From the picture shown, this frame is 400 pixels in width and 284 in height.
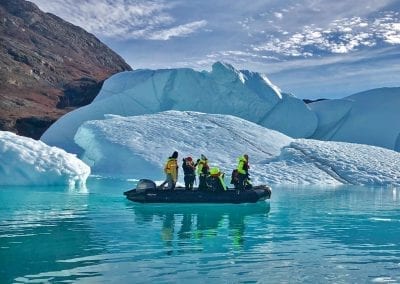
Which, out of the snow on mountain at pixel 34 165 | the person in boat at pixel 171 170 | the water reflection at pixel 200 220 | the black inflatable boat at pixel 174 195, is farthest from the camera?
the snow on mountain at pixel 34 165

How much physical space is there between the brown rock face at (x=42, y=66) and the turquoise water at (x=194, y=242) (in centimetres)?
4279

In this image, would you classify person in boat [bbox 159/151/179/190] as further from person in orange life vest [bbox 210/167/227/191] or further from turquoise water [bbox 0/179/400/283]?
person in orange life vest [bbox 210/167/227/191]

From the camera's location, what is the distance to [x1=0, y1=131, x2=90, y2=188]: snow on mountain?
21250 millimetres

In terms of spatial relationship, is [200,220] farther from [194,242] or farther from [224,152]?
[224,152]

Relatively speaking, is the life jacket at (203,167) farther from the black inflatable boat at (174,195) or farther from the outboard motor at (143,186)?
the outboard motor at (143,186)

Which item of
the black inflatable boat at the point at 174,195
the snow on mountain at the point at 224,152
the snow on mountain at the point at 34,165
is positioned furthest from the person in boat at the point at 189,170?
the snow on mountain at the point at 224,152

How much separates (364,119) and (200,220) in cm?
2973

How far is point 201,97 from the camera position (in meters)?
38.9

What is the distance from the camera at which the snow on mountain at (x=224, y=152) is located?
1071 inches

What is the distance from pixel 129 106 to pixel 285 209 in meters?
24.1

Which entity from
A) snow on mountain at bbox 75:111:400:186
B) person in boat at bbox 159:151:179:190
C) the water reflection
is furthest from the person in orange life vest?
snow on mountain at bbox 75:111:400:186

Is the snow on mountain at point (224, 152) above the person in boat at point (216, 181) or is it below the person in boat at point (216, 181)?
above

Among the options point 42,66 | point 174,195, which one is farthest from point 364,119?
point 42,66

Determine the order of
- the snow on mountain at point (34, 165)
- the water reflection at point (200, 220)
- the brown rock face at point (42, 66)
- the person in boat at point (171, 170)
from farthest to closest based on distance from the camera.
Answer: the brown rock face at point (42, 66)
the snow on mountain at point (34, 165)
the person in boat at point (171, 170)
the water reflection at point (200, 220)
